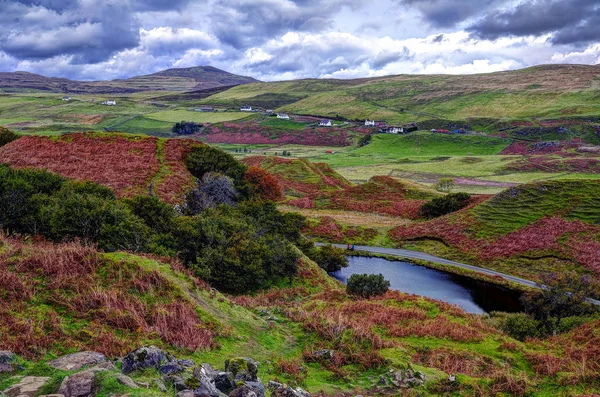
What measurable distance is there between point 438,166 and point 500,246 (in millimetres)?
103076

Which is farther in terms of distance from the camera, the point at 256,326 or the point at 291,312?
the point at 291,312

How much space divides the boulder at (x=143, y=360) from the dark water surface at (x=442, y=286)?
1658 inches

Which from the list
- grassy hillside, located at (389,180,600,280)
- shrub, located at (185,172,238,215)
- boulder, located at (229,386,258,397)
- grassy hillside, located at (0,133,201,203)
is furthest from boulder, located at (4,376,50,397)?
grassy hillside, located at (389,180,600,280)

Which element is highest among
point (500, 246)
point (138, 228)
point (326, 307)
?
point (138, 228)

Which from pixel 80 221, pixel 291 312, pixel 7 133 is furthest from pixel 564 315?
pixel 7 133

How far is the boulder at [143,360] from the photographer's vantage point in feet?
37.9

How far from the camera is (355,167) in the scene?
164750 mm

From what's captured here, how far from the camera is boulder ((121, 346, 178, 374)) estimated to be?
37.9 ft

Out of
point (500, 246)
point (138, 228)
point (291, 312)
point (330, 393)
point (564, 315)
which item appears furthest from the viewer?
point (500, 246)

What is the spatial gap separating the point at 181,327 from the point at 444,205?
77946 mm

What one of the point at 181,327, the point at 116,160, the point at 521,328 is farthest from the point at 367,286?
the point at 116,160

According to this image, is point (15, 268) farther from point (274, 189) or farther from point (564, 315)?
point (274, 189)

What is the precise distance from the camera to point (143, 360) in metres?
11.7

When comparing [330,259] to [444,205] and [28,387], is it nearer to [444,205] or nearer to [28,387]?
[444,205]
